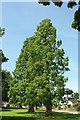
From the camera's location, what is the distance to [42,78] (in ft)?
134

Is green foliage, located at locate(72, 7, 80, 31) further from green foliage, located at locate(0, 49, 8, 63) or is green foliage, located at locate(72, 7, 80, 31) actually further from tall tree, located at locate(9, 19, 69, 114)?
tall tree, located at locate(9, 19, 69, 114)

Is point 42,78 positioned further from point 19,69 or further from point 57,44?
point 19,69

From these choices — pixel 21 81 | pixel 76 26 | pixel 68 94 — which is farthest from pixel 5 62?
pixel 76 26

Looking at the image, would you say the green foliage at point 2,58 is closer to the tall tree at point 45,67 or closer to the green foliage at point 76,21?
the tall tree at point 45,67

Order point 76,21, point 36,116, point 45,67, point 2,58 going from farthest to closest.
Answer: point 45,67, point 36,116, point 2,58, point 76,21

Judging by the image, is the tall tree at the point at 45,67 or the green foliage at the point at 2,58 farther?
the tall tree at the point at 45,67

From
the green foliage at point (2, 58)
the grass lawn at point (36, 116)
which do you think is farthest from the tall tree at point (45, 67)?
the green foliage at point (2, 58)

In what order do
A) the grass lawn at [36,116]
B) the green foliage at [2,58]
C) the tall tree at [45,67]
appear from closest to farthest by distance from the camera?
the grass lawn at [36,116], the green foliage at [2,58], the tall tree at [45,67]

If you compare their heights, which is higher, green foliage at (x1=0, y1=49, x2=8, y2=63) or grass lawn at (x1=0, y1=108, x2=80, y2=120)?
green foliage at (x1=0, y1=49, x2=8, y2=63)

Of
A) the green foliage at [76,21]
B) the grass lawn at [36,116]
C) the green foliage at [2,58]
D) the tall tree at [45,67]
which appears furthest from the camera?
the tall tree at [45,67]

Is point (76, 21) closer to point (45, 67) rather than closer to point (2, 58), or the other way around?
point (2, 58)

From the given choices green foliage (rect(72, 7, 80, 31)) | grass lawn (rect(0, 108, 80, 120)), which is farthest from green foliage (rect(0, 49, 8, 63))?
green foliage (rect(72, 7, 80, 31))

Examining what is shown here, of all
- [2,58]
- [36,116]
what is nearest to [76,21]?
[2,58]

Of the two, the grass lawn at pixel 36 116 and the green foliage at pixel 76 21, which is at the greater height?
the green foliage at pixel 76 21
